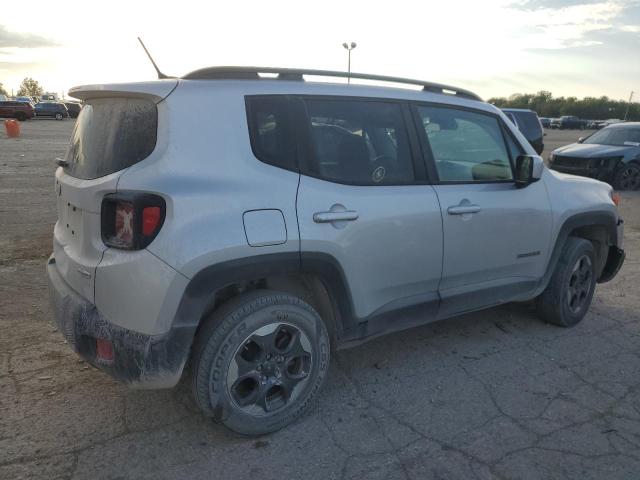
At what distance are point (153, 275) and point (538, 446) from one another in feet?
6.99

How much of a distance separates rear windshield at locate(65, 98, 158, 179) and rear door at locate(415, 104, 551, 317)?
1.67m

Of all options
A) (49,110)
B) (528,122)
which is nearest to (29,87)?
(49,110)

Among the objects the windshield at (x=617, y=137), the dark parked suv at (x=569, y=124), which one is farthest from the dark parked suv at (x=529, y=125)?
the dark parked suv at (x=569, y=124)

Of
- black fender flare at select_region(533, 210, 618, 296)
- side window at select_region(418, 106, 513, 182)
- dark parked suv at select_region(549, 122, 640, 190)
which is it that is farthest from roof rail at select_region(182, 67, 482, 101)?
dark parked suv at select_region(549, 122, 640, 190)

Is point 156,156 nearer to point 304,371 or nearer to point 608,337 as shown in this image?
point 304,371

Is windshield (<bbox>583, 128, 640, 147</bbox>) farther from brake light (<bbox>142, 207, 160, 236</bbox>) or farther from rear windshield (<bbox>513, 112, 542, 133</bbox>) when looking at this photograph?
brake light (<bbox>142, 207, 160, 236</bbox>)

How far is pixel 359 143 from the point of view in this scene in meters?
3.07

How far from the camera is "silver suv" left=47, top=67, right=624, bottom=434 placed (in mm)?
2424

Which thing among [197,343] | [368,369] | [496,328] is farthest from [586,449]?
[197,343]

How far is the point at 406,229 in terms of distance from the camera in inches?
122

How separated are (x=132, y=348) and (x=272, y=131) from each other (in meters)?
1.27

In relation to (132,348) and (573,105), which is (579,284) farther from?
(573,105)

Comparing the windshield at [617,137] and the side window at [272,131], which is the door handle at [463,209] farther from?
the windshield at [617,137]

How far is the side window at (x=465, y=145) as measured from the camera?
11.2 ft
